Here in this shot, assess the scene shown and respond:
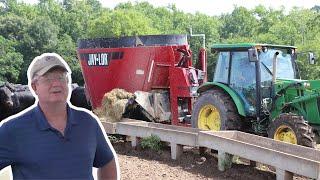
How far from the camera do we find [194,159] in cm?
958

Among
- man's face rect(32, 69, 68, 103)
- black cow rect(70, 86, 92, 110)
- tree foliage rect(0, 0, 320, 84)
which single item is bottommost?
black cow rect(70, 86, 92, 110)

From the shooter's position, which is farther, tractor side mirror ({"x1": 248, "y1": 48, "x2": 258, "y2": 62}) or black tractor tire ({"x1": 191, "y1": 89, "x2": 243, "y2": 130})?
black tractor tire ({"x1": 191, "y1": 89, "x2": 243, "y2": 130})

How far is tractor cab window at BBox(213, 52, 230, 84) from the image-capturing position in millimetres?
10576

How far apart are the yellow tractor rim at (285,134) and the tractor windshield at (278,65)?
47.3 inches

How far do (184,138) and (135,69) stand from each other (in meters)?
4.18

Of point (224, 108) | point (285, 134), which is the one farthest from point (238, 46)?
point (285, 134)

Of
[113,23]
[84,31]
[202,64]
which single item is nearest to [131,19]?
[113,23]

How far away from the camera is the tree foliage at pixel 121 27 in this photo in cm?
5616

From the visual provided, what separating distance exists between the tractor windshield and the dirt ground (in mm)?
1620

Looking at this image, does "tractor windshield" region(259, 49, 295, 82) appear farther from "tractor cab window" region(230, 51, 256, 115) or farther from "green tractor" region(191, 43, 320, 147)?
"tractor cab window" region(230, 51, 256, 115)

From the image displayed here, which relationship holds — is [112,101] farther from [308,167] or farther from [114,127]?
[308,167]

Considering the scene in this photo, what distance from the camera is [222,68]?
35.2 ft

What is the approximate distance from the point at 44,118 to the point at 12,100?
11.7 metres

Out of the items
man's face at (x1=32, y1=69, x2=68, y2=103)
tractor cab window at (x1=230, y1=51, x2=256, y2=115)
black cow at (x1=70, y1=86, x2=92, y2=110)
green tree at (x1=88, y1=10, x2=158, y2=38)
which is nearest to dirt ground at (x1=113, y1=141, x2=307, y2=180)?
tractor cab window at (x1=230, y1=51, x2=256, y2=115)
